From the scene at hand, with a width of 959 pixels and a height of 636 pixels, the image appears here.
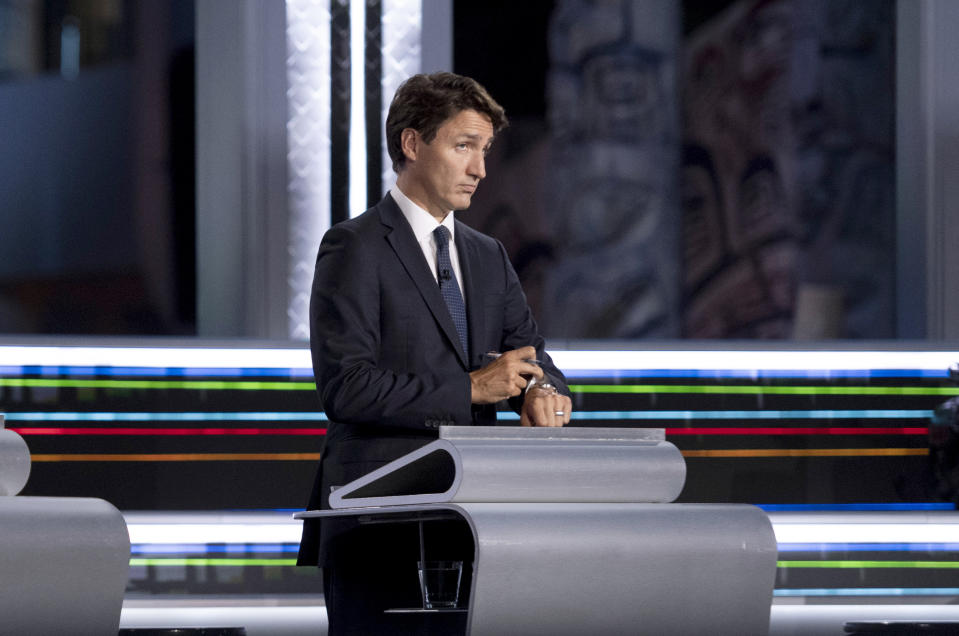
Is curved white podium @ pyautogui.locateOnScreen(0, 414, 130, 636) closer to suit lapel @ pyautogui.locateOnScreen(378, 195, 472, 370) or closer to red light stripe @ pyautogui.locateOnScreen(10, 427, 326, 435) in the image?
suit lapel @ pyautogui.locateOnScreen(378, 195, 472, 370)

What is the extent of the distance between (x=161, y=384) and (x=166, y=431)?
160 mm

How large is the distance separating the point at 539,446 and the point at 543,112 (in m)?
5.00

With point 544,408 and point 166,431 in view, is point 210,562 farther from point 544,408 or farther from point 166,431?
point 544,408

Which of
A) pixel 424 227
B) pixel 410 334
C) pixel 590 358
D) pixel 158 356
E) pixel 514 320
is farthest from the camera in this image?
pixel 590 358

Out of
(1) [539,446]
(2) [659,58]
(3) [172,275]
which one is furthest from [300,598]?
(2) [659,58]

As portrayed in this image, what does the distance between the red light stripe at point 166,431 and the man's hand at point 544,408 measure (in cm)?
245

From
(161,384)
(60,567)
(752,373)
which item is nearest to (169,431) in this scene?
(161,384)

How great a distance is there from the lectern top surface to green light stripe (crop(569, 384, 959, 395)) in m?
2.64

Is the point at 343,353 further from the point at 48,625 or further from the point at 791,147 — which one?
the point at 791,147

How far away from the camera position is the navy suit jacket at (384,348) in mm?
2512

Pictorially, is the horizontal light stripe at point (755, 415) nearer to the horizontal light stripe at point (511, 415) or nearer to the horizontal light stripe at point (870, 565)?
the horizontal light stripe at point (511, 415)

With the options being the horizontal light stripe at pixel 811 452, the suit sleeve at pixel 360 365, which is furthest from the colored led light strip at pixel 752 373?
the suit sleeve at pixel 360 365

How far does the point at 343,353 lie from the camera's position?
2539mm

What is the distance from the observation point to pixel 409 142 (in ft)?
9.07
